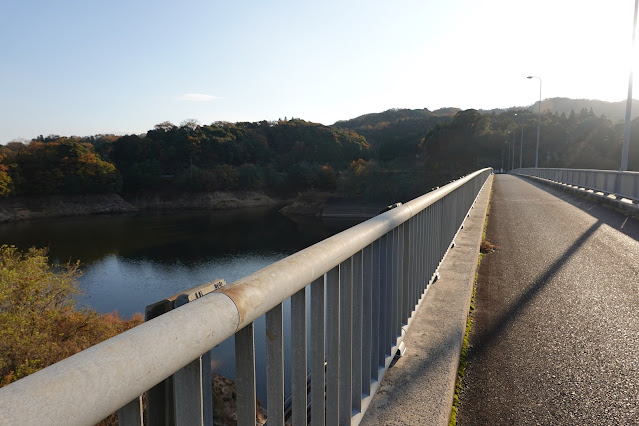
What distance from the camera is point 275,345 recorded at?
56.6 inches

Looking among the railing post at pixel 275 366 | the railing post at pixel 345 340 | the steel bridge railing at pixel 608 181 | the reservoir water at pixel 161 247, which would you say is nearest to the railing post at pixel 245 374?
the railing post at pixel 275 366

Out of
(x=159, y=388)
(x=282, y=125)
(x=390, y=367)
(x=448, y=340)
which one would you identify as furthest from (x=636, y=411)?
(x=282, y=125)

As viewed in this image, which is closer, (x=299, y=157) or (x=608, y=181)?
(x=608, y=181)

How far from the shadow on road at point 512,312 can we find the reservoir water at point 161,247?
18.3 m

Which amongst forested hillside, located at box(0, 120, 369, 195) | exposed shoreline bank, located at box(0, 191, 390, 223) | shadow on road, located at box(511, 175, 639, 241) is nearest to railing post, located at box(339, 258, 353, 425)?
shadow on road, located at box(511, 175, 639, 241)

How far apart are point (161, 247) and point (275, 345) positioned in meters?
62.2

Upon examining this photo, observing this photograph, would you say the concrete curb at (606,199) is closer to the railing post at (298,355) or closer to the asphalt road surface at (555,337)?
the asphalt road surface at (555,337)

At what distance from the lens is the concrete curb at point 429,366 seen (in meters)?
2.50

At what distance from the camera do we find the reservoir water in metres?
40.9

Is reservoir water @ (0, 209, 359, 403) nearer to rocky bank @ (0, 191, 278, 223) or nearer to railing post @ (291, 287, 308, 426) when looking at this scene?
rocky bank @ (0, 191, 278, 223)

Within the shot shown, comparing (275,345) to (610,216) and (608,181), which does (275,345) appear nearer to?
(610,216)

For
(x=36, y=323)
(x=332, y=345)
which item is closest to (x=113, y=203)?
(x=36, y=323)

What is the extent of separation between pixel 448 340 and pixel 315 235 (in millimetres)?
65954

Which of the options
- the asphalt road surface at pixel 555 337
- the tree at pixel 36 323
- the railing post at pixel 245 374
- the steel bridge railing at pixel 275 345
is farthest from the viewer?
the tree at pixel 36 323
